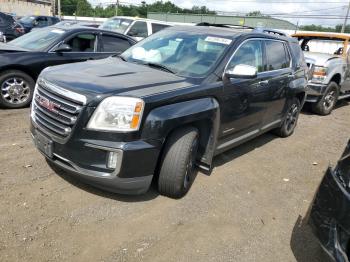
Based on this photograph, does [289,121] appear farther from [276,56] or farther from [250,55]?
[250,55]

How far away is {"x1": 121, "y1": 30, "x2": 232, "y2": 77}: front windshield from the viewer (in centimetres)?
421

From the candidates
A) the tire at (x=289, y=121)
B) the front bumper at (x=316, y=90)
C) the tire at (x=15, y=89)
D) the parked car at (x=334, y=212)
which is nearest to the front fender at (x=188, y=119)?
the parked car at (x=334, y=212)

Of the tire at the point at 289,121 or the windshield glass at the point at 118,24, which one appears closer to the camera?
the tire at the point at 289,121

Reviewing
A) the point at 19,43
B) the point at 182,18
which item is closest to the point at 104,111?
the point at 19,43

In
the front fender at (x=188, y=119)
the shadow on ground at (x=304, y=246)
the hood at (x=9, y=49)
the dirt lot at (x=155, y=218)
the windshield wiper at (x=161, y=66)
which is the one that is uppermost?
the windshield wiper at (x=161, y=66)

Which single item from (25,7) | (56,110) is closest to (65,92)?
(56,110)

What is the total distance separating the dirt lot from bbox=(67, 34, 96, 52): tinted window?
110 inches

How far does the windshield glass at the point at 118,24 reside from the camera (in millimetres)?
12385

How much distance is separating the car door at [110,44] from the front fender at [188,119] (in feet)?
13.9

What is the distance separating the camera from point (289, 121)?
6.49m

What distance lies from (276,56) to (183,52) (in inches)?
70.0

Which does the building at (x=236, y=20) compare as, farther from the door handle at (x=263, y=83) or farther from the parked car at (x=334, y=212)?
the parked car at (x=334, y=212)

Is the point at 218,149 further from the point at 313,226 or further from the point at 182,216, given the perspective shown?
the point at 313,226

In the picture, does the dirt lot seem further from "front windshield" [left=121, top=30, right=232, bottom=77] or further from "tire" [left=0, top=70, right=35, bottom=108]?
"tire" [left=0, top=70, right=35, bottom=108]
